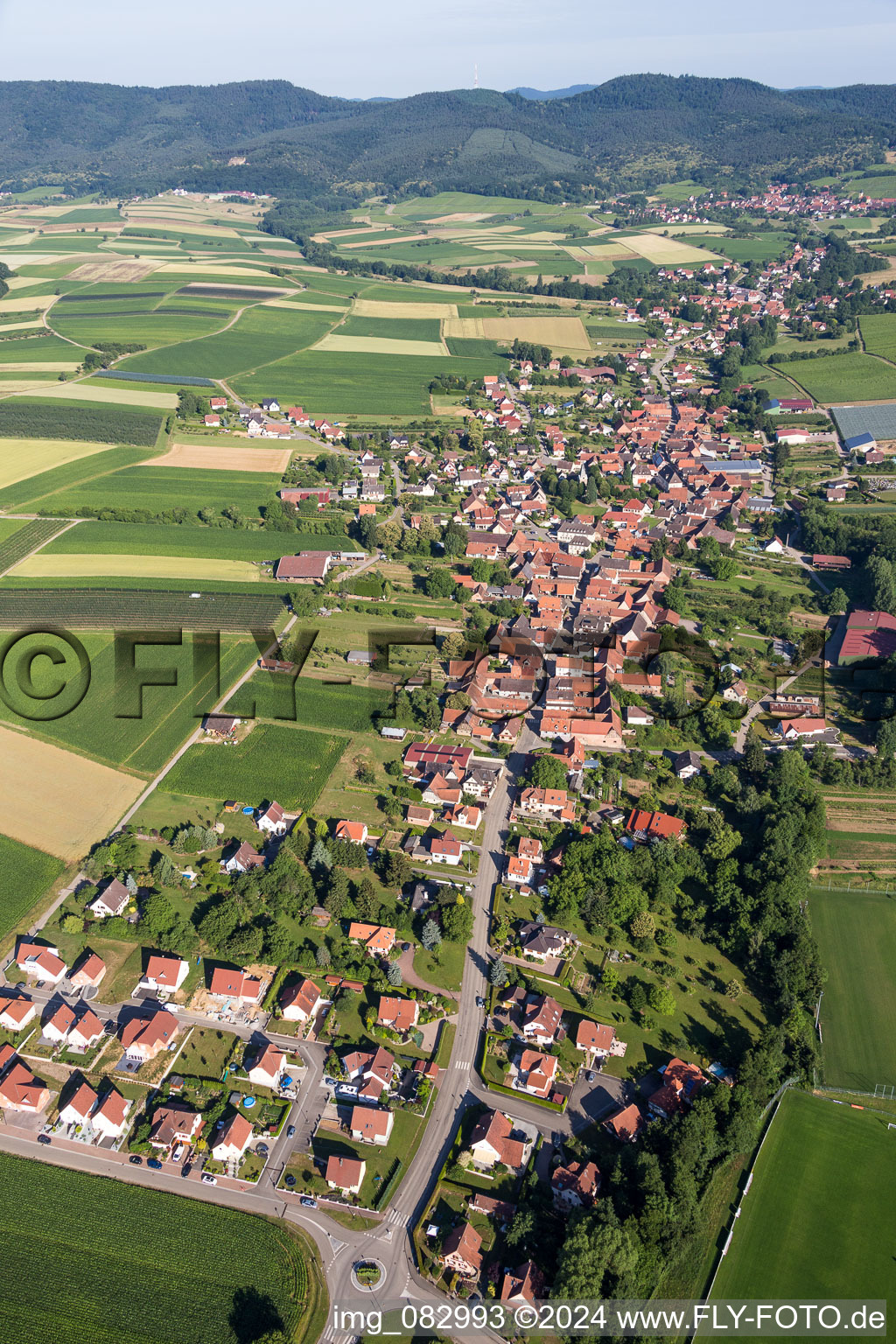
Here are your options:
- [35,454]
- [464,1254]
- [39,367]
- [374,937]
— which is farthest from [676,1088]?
[39,367]

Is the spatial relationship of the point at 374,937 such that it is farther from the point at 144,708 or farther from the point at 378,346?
the point at 378,346

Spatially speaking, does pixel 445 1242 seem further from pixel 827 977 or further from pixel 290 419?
pixel 290 419

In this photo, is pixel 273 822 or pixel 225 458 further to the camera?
pixel 225 458

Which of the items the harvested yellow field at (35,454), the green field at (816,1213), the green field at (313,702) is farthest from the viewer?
the harvested yellow field at (35,454)

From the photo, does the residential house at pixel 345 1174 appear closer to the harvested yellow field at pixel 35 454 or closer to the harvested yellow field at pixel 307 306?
the harvested yellow field at pixel 35 454

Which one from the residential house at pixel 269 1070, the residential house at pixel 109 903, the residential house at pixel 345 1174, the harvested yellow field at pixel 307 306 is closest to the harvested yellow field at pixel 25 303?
the harvested yellow field at pixel 307 306

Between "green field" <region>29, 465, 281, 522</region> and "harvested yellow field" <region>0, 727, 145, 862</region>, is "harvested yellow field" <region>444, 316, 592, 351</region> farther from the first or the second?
"harvested yellow field" <region>0, 727, 145, 862</region>
